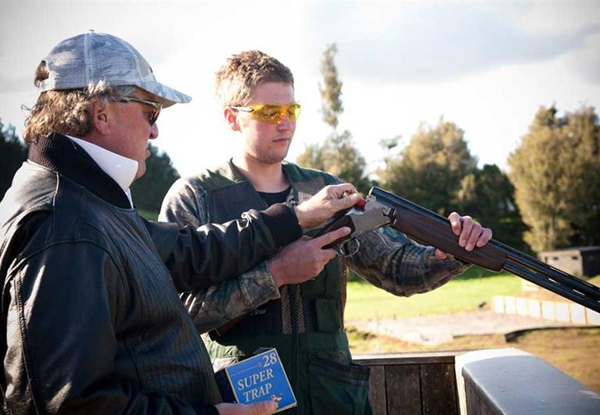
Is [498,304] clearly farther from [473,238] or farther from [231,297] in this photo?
[231,297]

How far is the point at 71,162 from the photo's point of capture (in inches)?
96.8

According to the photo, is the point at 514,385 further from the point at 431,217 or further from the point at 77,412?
the point at 77,412

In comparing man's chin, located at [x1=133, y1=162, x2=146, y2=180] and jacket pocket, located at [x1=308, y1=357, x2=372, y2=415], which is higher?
man's chin, located at [x1=133, y1=162, x2=146, y2=180]

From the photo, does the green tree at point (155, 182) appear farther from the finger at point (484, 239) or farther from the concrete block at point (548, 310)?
the finger at point (484, 239)

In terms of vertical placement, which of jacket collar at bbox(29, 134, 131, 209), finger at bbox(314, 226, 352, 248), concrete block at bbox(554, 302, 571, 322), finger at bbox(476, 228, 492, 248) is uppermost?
jacket collar at bbox(29, 134, 131, 209)

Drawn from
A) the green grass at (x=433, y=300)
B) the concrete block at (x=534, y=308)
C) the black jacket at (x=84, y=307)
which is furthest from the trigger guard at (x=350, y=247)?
the green grass at (x=433, y=300)

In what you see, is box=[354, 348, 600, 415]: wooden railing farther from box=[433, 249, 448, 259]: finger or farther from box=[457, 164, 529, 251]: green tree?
box=[457, 164, 529, 251]: green tree

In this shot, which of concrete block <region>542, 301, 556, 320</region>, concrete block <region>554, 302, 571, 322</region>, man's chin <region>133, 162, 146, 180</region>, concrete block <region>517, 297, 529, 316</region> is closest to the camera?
man's chin <region>133, 162, 146, 180</region>

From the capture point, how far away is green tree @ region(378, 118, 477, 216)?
48.1 meters

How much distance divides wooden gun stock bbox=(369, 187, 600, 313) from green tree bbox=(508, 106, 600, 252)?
138 ft

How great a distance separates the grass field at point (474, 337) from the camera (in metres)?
14.6

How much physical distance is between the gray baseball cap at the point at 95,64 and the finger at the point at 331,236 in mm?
1431

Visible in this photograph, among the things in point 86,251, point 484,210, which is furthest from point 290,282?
point 484,210

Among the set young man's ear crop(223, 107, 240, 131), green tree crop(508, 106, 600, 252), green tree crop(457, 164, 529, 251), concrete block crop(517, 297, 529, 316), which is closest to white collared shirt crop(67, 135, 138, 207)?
young man's ear crop(223, 107, 240, 131)
